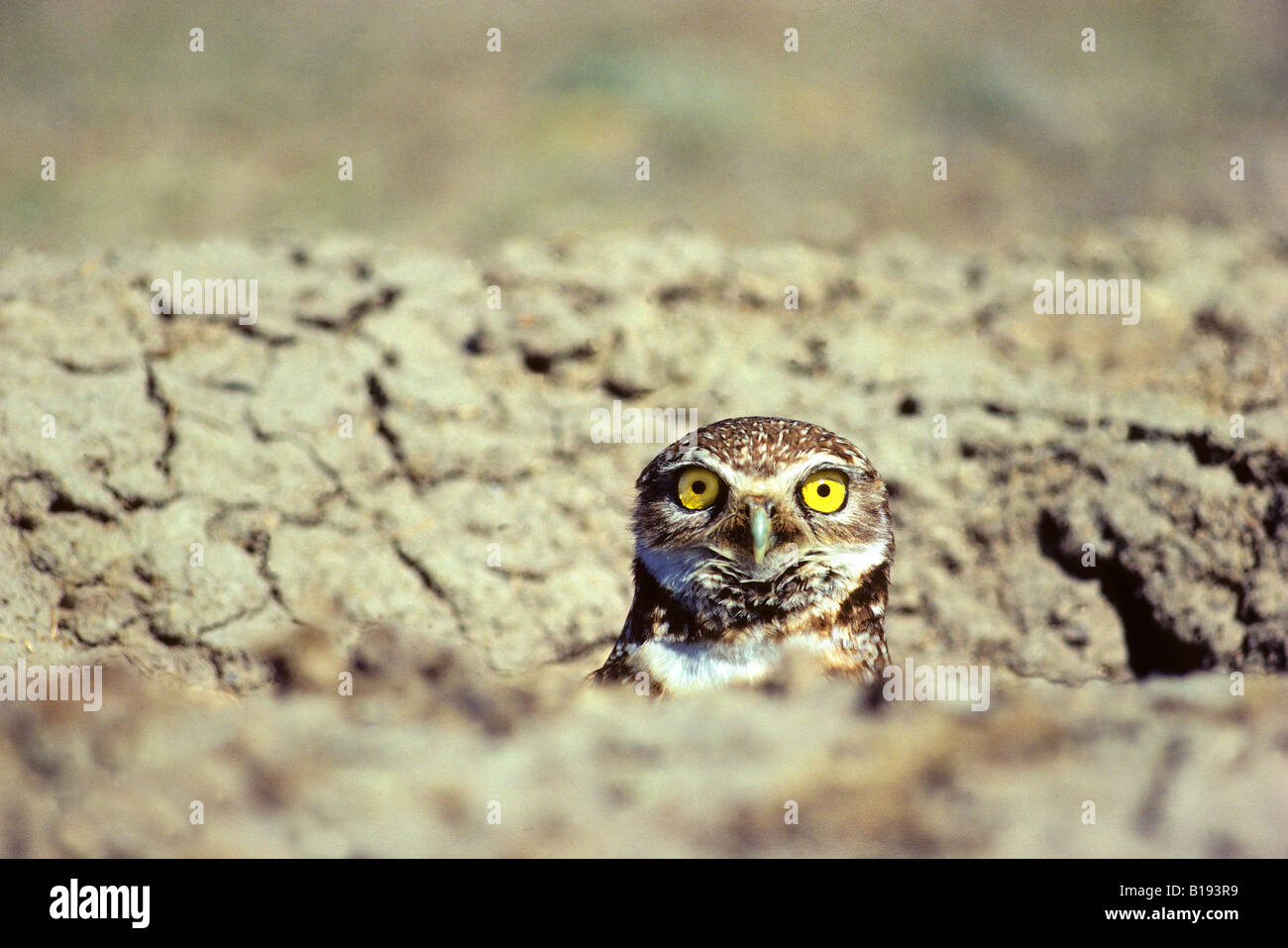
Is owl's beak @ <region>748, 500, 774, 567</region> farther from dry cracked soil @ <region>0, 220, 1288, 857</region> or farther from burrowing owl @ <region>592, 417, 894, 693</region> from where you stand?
dry cracked soil @ <region>0, 220, 1288, 857</region>

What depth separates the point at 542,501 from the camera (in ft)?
16.3

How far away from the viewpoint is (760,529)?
3342mm

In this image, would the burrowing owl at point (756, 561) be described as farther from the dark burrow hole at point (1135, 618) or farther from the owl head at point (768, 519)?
the dark burrow hole at point (1135, 618)

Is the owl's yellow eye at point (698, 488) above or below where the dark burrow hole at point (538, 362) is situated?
below

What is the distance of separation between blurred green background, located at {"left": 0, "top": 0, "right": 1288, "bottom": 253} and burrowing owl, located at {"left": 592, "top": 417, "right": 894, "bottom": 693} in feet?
9.68

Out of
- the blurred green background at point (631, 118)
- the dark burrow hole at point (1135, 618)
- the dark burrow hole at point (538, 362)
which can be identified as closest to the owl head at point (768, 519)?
the dark burrow hole at point (1135, 618)

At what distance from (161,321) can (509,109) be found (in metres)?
3.99

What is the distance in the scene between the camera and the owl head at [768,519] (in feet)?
11.5

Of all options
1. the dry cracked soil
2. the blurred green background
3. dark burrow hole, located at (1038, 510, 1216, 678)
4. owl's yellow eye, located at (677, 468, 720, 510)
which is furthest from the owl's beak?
the blurred green background

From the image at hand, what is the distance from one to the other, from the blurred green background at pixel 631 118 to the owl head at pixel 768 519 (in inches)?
115

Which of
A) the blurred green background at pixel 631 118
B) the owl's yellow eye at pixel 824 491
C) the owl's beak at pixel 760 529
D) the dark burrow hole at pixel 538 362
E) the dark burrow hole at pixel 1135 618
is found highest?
the blurred green background at pixel 631 118

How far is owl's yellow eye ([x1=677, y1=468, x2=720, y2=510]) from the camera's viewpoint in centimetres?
360

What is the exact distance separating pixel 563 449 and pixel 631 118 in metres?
3.84

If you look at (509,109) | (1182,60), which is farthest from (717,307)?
(1182,60)
